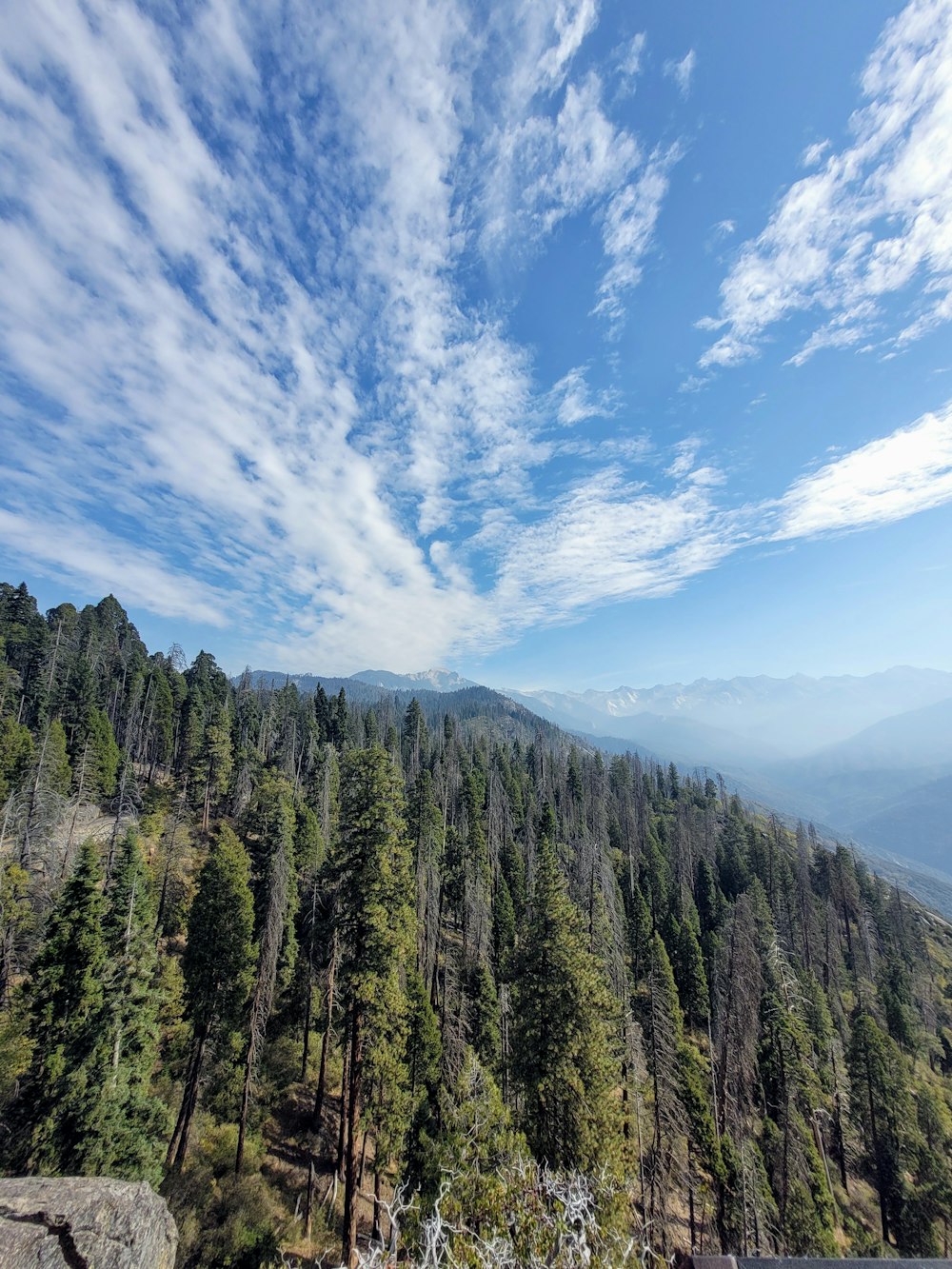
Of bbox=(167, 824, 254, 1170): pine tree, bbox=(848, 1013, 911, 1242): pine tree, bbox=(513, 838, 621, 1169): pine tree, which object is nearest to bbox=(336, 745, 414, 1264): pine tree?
bbox=(513, 838, 621, 1169): pine tree

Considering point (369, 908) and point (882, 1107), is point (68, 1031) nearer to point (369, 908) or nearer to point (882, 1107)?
point (369, 908)

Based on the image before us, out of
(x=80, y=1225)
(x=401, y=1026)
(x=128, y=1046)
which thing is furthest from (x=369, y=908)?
(x=128, y=1046)

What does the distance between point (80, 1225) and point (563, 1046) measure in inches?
557

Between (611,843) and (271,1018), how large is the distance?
61989 millimetres

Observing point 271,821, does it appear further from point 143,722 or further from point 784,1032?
point 784,1032

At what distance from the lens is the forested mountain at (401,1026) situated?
16766 mm

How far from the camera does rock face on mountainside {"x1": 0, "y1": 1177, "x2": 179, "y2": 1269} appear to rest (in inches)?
272

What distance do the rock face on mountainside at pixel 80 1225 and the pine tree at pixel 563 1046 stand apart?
12252 millimetres

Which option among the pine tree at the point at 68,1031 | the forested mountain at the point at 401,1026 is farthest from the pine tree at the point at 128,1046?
the pine tree at the point at 68,1031

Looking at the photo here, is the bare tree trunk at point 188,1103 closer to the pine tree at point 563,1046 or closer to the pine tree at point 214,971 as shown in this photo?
the pine tree at point 214,971

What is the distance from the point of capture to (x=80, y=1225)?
741cm

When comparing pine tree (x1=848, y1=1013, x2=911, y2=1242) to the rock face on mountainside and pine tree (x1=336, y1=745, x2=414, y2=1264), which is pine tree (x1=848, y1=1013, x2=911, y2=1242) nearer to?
pine tree (x1=336, y1=745, x2=414, y2=1264)

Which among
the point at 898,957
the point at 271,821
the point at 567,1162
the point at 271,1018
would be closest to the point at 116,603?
the point at 271,821

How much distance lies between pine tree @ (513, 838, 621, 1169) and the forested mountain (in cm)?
9
